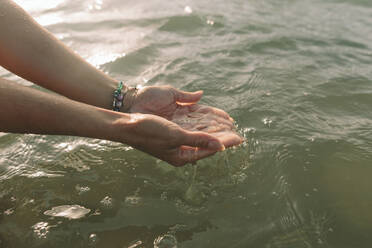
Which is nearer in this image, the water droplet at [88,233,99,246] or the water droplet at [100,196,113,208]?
the water droplet at [88,233,99,246]

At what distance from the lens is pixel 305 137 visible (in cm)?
296

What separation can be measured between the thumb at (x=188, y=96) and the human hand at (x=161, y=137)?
0.76 m

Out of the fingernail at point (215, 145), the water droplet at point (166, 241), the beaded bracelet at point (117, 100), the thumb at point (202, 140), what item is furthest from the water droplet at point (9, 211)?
the fingernail at point (215, 145)

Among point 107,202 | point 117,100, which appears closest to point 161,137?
point 107,202

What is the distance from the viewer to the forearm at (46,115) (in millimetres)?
→ 1938

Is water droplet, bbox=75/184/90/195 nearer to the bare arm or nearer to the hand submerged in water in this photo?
the bare arm

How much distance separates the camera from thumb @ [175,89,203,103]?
2.92 metres

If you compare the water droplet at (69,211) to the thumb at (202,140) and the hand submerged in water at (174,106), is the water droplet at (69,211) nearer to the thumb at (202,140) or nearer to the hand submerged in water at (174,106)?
the thumb at (202,140)

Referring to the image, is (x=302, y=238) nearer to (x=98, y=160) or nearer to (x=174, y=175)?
(x=174, y=175)

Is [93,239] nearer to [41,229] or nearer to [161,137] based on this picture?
[41,229]

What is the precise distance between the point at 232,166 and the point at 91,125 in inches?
46.5

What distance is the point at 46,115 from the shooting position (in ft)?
6.56

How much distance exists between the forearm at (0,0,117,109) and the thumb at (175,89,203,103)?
603mm

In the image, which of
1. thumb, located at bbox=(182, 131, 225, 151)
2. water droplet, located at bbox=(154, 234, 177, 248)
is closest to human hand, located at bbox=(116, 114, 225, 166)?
thumb, located at bbox=(182, 131, 225, 151)
